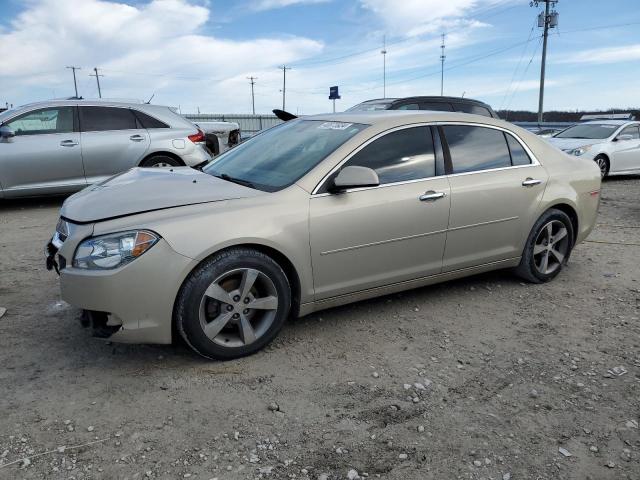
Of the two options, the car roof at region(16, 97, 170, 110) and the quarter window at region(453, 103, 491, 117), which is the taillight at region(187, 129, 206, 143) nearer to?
the car roof at region(16, 97, 170, 110)

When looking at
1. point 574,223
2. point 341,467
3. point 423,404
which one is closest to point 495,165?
point 574,223

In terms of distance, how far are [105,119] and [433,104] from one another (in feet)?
18.9

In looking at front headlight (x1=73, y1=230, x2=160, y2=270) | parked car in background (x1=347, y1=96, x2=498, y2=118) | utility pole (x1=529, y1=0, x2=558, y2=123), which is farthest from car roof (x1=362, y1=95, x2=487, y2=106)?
utility pole (x1=529, y1=0, x2=558, y2=123)

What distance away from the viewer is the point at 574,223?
501 cm

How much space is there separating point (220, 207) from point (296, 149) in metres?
0.98

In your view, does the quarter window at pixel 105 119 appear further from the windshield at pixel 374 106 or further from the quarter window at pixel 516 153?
the quarter window at pixel 516 153

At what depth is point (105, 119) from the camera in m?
8.46

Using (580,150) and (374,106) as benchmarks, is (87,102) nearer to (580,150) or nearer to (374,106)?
(374,106)

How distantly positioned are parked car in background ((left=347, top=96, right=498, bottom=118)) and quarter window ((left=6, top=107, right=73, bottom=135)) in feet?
16.5

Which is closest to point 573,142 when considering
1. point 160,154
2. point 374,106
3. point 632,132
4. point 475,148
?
point 632,132

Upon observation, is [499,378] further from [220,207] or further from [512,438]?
[220,207]

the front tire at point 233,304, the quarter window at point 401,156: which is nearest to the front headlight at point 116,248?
the front tire at point 233,304

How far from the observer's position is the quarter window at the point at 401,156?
3855 mm

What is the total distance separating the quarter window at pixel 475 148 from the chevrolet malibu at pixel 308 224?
0.01 meters
